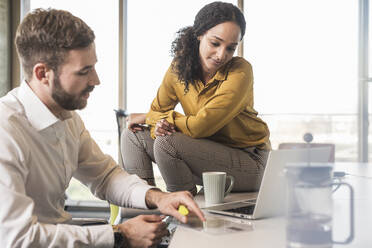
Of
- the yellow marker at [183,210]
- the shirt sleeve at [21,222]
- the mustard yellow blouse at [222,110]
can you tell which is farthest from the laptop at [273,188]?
the mustard yellow blouse at [222,110]

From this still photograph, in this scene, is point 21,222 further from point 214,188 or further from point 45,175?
point 214,188

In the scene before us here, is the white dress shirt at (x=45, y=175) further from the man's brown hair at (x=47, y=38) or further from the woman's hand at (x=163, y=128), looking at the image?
the woman's hand at (x=163, y=128)

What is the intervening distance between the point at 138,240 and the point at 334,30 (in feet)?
9.62

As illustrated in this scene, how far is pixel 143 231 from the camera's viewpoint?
93cm

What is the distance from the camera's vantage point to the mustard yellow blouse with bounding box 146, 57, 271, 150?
58.5 inches

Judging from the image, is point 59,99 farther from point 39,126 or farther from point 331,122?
point 331,122

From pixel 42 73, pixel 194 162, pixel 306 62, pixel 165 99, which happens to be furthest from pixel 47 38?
pixel 306 62

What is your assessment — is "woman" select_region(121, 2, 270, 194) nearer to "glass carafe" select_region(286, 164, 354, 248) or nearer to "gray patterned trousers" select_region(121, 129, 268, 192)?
"gray patterned trousers" select_region(121, 129, 268, 192)

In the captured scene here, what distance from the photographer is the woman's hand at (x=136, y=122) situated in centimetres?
162

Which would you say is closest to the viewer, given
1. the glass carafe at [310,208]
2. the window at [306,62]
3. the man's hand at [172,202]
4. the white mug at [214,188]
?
the glass carafe at [310,208]

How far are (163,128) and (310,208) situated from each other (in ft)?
3.12

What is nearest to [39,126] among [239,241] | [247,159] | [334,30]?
[239,241]

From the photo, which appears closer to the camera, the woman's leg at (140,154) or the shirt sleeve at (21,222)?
the shirt sleeve at (21,222)

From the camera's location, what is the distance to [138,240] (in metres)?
0.93
